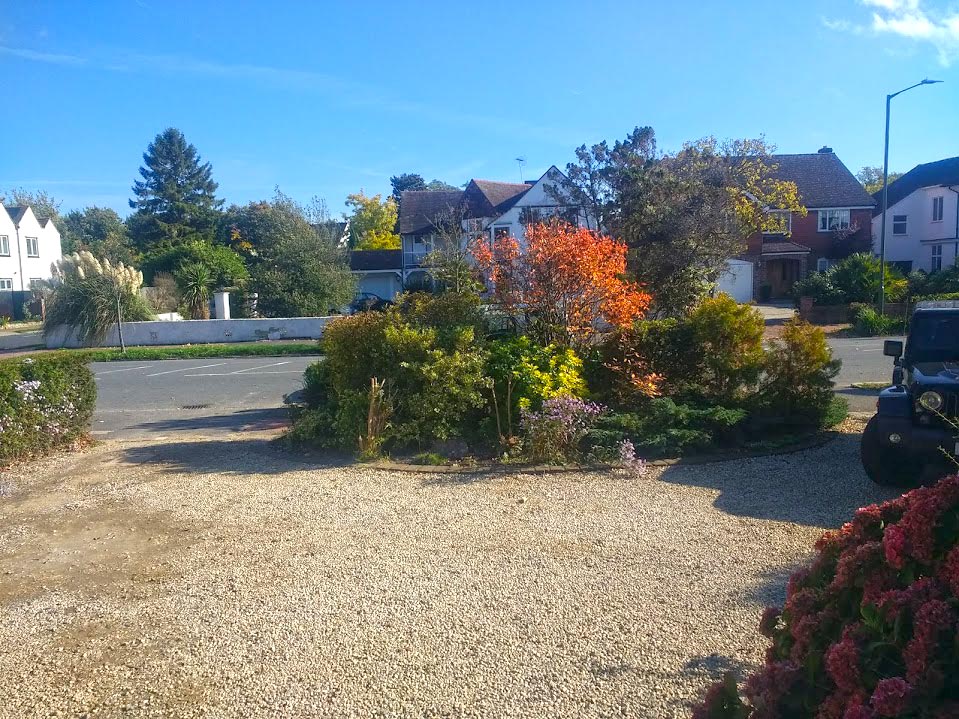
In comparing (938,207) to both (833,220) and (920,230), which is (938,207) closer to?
(920,230)

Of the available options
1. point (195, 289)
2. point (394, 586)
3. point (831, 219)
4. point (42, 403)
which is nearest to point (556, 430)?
point (394, 586)

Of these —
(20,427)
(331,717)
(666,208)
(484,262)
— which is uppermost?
(666,208)

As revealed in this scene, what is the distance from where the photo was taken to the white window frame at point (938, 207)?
43656mm

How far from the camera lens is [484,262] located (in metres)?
10.1

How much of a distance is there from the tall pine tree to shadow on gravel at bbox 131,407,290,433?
50.3 m

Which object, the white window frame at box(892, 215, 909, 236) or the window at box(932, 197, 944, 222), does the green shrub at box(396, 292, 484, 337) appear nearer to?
the window at box(932, 197, 944, 222)

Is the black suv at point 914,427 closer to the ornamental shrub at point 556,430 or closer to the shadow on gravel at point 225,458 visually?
the ornamental shrub at point 556,430

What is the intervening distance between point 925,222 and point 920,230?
1.88ft

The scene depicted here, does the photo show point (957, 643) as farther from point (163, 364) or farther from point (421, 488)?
point (163, 364)

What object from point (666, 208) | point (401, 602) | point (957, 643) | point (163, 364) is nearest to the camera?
point (957, 643)

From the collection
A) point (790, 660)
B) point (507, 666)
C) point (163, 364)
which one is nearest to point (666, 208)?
point (507, 666)

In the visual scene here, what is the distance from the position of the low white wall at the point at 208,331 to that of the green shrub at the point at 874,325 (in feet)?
64.2

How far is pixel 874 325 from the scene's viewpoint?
28.3 m

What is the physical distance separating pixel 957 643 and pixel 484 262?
27.2 feet
